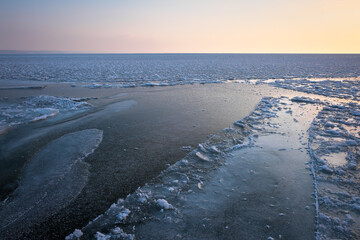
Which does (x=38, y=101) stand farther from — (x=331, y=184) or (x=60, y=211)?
(x=331, y=184)

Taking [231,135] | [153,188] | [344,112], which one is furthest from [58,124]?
[344,112]

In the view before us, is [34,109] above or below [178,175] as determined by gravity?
above

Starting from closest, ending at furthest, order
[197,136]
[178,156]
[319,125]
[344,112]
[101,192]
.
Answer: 1. [101,192]
2. [178,156]
3. [197,136]
4. [319,125]
5. [344,112]

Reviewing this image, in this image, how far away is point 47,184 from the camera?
2838 millimetres

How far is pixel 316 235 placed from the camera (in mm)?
2086

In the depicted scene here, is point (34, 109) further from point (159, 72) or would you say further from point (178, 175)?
point (159, 72)

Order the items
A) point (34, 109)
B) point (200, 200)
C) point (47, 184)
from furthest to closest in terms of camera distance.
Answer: point (34, 109)
point (47, 184)
point (200, 200)

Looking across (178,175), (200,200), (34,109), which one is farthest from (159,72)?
(200,200)

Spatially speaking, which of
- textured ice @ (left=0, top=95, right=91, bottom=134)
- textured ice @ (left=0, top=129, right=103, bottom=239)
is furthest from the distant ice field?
textured ice @ (left=0, top=129, right=103, bottom=239)

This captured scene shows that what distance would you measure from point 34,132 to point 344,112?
8635mm

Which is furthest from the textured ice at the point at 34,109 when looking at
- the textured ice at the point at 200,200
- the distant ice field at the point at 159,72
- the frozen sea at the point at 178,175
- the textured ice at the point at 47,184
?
the distant ice field at the point at 159,72

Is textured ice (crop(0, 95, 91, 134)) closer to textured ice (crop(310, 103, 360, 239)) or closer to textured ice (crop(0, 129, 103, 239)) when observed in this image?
textured ice (crop(0, 129, 103, 239))

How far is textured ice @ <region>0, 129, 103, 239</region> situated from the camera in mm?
2264

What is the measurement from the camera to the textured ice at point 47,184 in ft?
7.43
